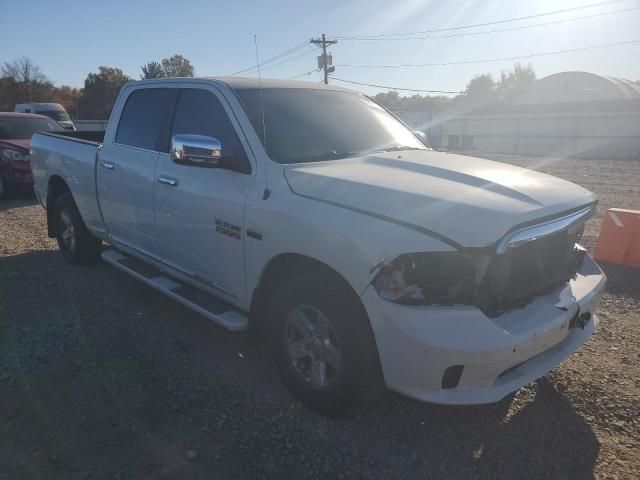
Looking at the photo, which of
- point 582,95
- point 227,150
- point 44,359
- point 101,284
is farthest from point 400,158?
point 582,95

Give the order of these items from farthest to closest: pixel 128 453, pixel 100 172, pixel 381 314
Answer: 1. pixel 100 172
2. pixel 128 453
3. pixel 381 314

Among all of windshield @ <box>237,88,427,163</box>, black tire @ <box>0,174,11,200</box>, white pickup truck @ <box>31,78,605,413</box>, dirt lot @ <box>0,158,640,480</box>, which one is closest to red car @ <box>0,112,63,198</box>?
black tire @ <box>0,174,11,200</box>

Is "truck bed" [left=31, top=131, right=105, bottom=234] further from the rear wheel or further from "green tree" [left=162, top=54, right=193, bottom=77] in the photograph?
"green tree" [left=162, top=54, right=193, bottom=77]

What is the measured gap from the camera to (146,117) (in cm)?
438

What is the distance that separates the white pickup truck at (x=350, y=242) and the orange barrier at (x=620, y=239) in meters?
2.91

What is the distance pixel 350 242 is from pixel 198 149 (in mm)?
1228

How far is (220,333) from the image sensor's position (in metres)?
4.07

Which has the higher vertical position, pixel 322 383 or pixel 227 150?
pixel 227 150

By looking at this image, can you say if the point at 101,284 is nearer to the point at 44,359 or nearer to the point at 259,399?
the point at 44,359

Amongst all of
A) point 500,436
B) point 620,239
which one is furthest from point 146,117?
point 620,239

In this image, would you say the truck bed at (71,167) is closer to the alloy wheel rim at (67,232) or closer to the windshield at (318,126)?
the alloy wheel rim at (67,232)

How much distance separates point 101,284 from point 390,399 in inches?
136

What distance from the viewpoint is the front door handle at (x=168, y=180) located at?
3675 mm

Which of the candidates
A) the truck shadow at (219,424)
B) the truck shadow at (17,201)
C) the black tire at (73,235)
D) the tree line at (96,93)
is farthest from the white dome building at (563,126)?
the truck shadow at (219,424)
